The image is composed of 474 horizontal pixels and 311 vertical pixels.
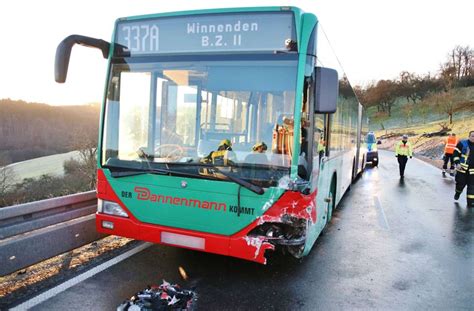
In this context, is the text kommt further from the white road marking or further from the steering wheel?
the white road marking

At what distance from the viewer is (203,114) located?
4.47m

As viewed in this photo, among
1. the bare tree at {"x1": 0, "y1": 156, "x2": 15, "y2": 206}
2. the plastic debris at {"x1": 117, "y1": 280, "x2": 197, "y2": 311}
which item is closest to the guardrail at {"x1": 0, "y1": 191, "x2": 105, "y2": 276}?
the plastic debris at {"x1": 117, "y1": 280, "x2": 197, "y2": 311}

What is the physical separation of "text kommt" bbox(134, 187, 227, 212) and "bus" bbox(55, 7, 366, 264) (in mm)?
12

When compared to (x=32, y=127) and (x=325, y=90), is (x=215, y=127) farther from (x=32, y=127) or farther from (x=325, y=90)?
(x=32, y=127)

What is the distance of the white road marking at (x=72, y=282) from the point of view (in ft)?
11.9

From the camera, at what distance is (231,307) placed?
3.78 meters

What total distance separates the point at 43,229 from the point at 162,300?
1.90 m

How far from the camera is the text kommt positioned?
407 centimetres

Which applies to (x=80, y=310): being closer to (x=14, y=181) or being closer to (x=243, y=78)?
(x=243, y=78)

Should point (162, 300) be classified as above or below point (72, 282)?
above

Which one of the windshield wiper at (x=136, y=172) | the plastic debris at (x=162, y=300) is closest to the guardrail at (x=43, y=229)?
the windshield wiper at (x=136, y=172)

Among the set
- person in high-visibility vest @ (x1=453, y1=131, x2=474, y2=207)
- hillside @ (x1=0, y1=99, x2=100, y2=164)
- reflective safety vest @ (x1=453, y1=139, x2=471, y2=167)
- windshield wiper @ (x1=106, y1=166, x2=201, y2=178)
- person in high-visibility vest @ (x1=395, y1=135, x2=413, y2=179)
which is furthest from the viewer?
hillside @ (x1=0, y1=99, x2=100, y2=164)

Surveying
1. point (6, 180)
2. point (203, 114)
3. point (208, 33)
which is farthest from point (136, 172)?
point (6, 180)

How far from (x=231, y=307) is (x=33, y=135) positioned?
64.4 m
